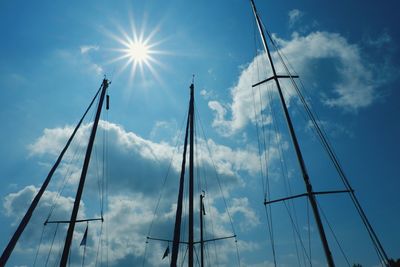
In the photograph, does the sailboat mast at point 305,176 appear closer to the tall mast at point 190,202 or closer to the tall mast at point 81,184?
the tall mast at point 190,202

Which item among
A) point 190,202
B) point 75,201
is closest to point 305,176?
point 190,202

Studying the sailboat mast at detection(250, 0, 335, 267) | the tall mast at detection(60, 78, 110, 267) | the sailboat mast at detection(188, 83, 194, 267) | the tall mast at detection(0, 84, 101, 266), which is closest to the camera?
the sailboat mast at detection(250, 0, 335, 267)

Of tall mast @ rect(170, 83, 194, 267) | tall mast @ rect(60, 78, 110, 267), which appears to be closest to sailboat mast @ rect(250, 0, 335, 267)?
tall mast @ rect(170, 83, 194, 267)

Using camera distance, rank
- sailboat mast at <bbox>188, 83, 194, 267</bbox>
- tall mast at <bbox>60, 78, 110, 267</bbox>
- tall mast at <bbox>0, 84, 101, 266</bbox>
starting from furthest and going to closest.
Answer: sailboat mast at <bbox>188, 83, 194, 267</bbox> < tall mast at <bbox>60, 78, 110, 267</bbox> < tall mast at <bbox>0, 84, 101, 266</bbox>

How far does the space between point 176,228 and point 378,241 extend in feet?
38.3

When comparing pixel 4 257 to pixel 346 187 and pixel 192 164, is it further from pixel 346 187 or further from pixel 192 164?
pixel 346 187

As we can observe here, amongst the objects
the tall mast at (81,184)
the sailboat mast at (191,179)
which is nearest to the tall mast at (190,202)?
the sailboat mast at (191,179)

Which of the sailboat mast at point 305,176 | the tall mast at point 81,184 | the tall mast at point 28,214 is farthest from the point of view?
the tall mast at point 81,184

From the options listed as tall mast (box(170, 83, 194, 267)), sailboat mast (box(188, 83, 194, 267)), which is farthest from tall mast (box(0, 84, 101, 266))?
sailboat mast (box(188, 83, 194, 267))

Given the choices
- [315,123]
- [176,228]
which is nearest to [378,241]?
[315,123]

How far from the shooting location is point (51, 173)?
17203 mm

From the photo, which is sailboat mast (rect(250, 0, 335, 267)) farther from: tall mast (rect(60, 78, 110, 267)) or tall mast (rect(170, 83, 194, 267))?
tall mast (rect(60, 78, 110, 267))

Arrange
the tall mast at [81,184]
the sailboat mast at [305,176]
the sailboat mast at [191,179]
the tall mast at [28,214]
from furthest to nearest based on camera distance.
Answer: the sailboat mast at [191,179]
the tall mast at [81,184]
the tall mast at [28,214]
the sailboat mast at [305,176]

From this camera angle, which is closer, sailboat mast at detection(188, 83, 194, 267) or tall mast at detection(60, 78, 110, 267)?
tall mast at detection(60, 78, 110, 267)
